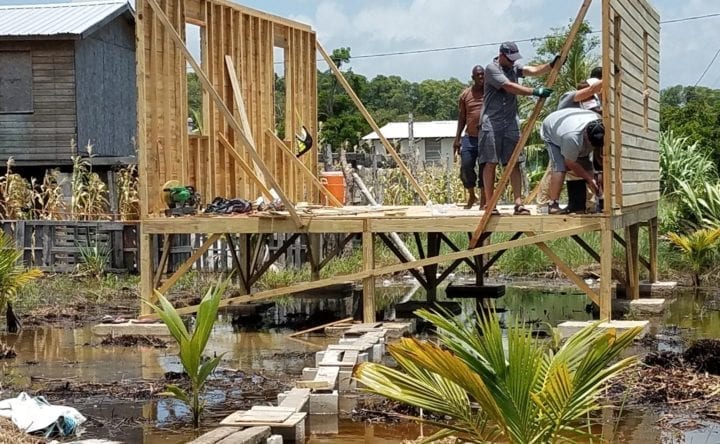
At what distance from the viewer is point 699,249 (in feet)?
57.2

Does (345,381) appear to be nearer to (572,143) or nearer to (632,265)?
(572,143)

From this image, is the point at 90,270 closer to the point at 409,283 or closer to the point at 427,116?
the point at 409,283

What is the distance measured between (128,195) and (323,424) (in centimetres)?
1400

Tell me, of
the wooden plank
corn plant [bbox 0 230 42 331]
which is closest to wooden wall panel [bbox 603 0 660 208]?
the wooden plank

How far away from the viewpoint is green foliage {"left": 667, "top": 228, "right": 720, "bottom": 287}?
17.2 metres

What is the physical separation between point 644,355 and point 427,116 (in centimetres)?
8052

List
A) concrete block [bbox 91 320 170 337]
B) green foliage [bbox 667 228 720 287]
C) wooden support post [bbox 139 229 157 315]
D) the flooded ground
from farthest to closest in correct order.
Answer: green foliage [bbox 667 228 720 287], wooden support post [bbox 139 229 157 315], concrete block [bbox 91 320 170 337], the flooded ground

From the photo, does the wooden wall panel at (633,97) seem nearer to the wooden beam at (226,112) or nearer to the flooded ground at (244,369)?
the flooded ground at (244,369)

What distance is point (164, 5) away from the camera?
14.2 meters

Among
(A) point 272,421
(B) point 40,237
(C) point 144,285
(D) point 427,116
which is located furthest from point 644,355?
(D) point 427,116

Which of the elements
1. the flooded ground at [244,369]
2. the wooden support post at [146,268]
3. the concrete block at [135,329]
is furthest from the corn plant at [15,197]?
the concrete block at [135,329]

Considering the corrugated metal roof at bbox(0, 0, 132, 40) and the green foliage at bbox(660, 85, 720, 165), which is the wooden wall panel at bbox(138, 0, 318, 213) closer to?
the corrugated metal roof at bbox(0, 0, 132, 40)

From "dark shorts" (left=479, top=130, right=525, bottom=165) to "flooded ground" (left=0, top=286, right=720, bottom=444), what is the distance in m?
1.86

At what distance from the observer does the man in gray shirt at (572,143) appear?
12.3 meters
